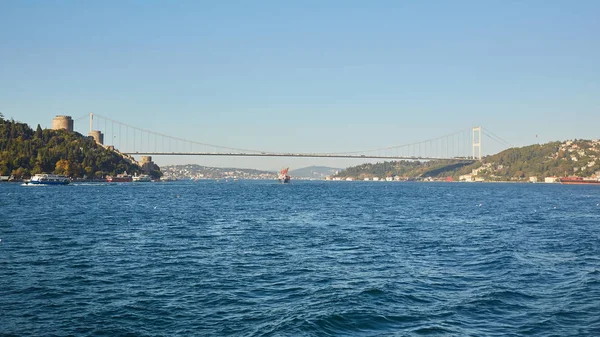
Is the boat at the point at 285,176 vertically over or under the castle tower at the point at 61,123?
under

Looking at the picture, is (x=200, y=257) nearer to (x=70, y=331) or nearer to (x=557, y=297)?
(x=70, y=331)

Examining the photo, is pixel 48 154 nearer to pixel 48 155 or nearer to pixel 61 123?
pixel 48 155

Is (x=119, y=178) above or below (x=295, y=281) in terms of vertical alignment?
above

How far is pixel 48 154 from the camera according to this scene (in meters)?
137

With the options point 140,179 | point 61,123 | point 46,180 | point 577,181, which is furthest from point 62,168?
point 577,181

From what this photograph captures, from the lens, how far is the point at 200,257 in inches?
818

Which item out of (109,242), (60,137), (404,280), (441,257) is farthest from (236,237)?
(60,137)

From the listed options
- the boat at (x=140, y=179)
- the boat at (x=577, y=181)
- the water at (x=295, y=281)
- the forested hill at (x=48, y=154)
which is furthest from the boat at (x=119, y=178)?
the boat at (x=577, y=181)

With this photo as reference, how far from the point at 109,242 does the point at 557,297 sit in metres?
18.4

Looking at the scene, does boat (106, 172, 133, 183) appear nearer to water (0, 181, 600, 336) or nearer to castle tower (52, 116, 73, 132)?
castle tower (52, 116, 73, 132)

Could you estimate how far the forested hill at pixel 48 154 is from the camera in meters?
128

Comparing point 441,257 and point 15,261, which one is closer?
point 15,261

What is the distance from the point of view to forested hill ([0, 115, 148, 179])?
127938mm

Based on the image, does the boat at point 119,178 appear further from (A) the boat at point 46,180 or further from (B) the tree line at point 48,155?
(A) the boat at point 46,180
